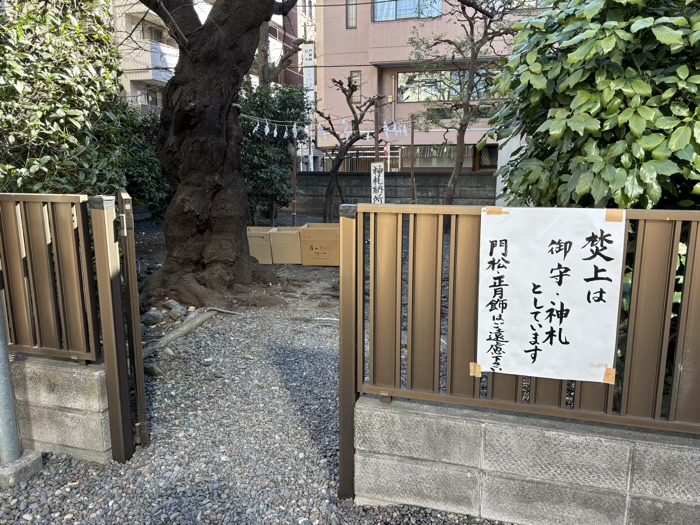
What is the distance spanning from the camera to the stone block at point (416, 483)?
2.46 meters

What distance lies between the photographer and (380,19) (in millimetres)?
20812

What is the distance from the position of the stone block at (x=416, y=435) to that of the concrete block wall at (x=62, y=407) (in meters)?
1.50

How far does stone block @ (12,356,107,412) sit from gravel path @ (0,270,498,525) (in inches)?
15.0

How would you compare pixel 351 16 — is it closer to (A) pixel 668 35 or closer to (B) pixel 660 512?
(A) pixel 668 35

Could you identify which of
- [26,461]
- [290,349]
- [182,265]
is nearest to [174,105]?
[182,265]

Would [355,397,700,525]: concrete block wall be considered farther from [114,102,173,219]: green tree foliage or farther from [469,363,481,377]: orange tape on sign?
[114,102,173,219]: green tree foliage

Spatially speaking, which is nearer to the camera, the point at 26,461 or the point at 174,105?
the point at 26,461

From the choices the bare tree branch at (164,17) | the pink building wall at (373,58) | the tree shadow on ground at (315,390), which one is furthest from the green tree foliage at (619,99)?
the pink building wall at (373,58)

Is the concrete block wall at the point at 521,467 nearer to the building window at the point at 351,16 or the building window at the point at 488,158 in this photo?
A: the building window at the point at 488,158

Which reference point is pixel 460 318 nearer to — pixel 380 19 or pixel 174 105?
pixel 174 105

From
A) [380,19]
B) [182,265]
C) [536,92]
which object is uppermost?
[380,19]

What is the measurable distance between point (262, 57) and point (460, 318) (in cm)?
1576

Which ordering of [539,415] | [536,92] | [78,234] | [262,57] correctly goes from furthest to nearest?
1. [262,57]
2. [78,234]
3. [536,92]
4. [539,415]

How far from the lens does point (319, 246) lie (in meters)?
9.73
